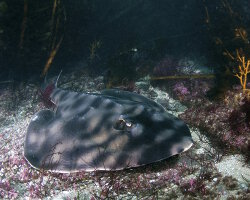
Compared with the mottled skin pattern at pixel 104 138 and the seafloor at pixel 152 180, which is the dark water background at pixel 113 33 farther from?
the mottled skin pattern at pixel 104 138

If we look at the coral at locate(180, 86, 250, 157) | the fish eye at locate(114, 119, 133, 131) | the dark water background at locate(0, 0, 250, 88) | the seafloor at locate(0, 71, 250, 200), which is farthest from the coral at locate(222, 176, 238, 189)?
the dark water background at locate(0, 0, 250, 88)

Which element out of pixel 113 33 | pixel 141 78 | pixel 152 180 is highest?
pixel 152 180

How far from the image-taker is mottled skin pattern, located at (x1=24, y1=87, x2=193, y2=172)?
3.82m

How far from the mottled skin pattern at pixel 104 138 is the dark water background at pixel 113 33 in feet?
15.2

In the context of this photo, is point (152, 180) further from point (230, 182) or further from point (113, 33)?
point (113, 33)

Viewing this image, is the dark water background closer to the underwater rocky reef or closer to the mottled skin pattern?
the underwater rocky reef

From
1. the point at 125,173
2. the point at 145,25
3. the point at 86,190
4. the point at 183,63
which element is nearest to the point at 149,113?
the point at 125,173

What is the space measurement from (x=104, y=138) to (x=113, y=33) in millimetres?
10666

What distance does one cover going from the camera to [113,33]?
45.7 ft

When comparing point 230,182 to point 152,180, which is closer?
point 230,182

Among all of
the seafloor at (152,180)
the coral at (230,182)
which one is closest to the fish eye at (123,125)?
the seafloor at (152,180)

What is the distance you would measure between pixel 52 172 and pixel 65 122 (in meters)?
1.13

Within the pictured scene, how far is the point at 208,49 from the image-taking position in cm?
1134

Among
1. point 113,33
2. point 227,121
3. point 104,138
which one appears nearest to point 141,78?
point 113,33
